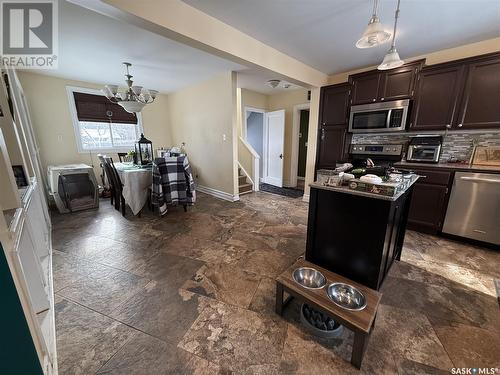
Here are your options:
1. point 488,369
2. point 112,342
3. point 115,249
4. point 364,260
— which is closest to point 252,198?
point 115,249

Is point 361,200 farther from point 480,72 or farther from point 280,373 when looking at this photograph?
point 480,72

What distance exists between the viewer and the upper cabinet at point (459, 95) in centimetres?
225

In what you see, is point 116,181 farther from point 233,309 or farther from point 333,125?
point 333,125

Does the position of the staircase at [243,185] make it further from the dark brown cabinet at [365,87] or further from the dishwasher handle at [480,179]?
the dishwasher handle at [480,179]

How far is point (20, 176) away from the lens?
1.71 metres

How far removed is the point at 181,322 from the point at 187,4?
2.70 m

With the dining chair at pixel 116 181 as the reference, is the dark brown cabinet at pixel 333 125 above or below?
above

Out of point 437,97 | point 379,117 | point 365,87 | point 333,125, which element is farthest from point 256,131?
point 437,97

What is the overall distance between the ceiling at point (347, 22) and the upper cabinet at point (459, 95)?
34 centimetres

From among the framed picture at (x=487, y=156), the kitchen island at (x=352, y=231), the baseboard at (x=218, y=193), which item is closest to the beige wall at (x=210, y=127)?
the baseboard at (x=218, y=193)

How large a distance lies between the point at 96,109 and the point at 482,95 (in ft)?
21.7

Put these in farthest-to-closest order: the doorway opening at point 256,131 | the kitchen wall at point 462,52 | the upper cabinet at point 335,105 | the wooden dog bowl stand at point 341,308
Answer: the doorway opening at point 256,131 → the upper cabinet at point 335,105 → the kitchen wall at point 462,52 → the wooden dog bowl stand at point 341,308

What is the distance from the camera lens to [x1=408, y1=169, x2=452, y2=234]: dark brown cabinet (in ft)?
8.09

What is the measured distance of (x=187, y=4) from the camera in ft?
5.96
